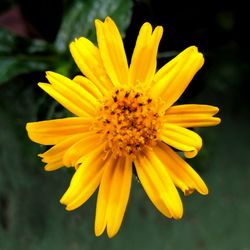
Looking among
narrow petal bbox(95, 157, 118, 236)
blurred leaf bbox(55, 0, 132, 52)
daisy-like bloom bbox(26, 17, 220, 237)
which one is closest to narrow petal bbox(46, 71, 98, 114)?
daisy-like bloom bbox(26, 17, 220, 237)

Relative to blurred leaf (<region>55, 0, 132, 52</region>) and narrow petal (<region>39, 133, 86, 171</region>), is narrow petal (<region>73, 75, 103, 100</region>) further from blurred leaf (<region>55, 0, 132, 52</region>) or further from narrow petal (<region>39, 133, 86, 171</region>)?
blurred leaf (<region>55, 0, 132, 52</region>)

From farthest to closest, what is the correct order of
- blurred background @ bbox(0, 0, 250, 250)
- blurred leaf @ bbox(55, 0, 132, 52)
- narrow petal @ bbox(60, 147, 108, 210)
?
blurred background @ bbox(0, 0, 250, 250)
blurred leaf @ bbox(55, 0, 132, 52)
narrow petal @ bbox(60, 147, 108, 210)

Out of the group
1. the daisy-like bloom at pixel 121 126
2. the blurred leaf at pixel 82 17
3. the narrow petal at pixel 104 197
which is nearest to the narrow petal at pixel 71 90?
the daisy-like bloom at pixel 121 126

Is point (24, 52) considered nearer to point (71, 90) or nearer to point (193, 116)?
point (71, 90)

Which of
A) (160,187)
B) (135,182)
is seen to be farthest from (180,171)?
(135,182)

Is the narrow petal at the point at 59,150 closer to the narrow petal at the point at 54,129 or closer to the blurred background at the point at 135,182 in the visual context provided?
the narrow petal at the point at 54,129

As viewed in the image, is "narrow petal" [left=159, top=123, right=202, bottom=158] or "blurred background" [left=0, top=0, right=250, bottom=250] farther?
"blurred background" [left=0, top=0, right=250, bottom=250]

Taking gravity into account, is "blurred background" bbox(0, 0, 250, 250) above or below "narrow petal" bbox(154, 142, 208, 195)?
below

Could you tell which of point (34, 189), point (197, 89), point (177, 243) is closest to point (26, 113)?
point (34, 189)
